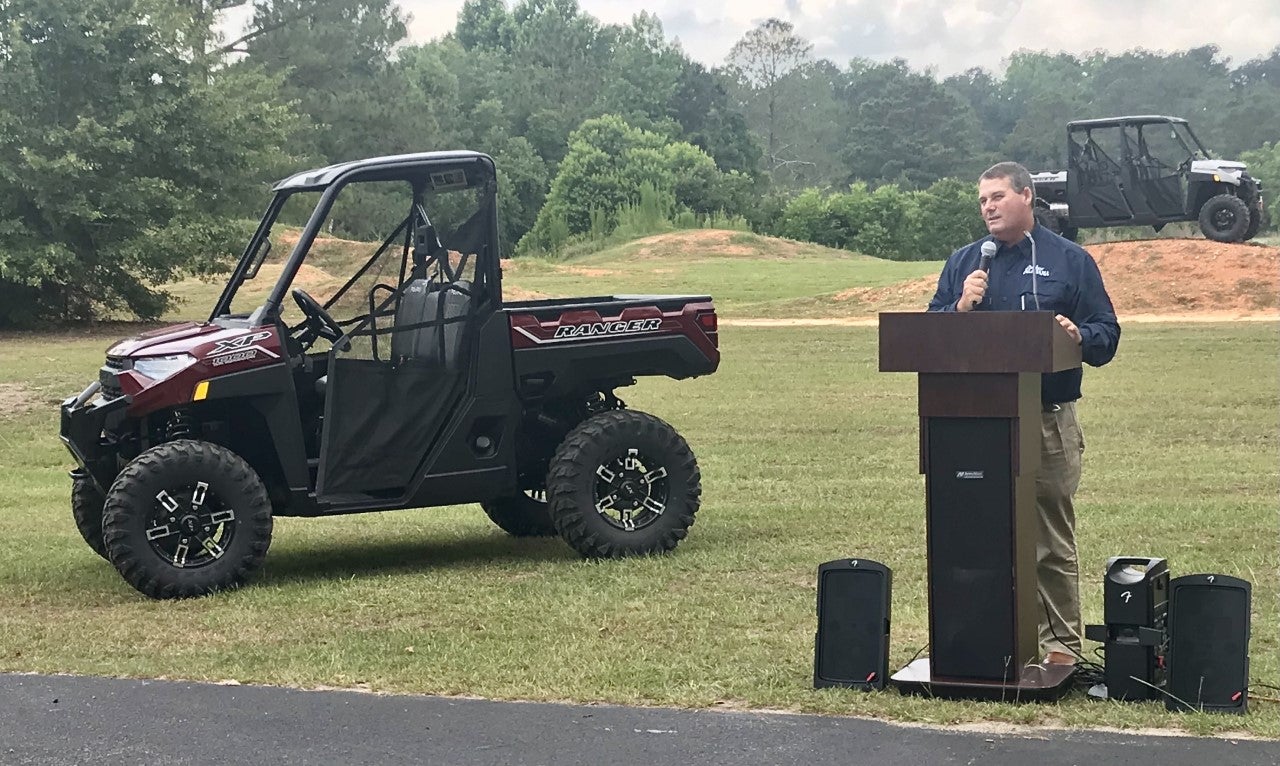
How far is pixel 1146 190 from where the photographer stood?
37.6m

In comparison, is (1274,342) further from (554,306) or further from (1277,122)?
(1277,122)

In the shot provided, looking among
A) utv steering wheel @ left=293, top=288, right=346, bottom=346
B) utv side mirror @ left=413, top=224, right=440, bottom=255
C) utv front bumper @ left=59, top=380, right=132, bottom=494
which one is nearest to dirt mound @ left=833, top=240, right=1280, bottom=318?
utv side mirror @ left=413, top=224, right=440, bottom=255

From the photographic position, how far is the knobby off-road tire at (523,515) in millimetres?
10641

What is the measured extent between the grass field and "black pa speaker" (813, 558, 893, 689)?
0.11 meters

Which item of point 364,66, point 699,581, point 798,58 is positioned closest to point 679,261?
point 364,66

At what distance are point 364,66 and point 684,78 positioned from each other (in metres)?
28.1

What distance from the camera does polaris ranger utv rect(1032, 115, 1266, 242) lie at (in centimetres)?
3719

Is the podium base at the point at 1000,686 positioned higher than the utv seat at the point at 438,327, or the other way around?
Result: the utv seat at the point at 438,327

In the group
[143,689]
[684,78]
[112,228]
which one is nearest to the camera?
[143,689]

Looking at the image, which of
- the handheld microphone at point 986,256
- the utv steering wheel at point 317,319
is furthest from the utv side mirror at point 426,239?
the handheld microphone at point 986,256

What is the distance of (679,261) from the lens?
181 ft

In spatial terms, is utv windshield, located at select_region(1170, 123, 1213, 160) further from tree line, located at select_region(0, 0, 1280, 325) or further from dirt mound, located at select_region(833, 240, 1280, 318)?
tree line, located at select_region(0, 0, 1280, 325)

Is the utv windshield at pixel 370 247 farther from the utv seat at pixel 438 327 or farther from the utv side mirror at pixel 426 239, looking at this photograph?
the utv seat at pixel 438 327

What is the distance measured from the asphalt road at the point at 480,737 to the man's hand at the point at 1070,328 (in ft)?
4.60
